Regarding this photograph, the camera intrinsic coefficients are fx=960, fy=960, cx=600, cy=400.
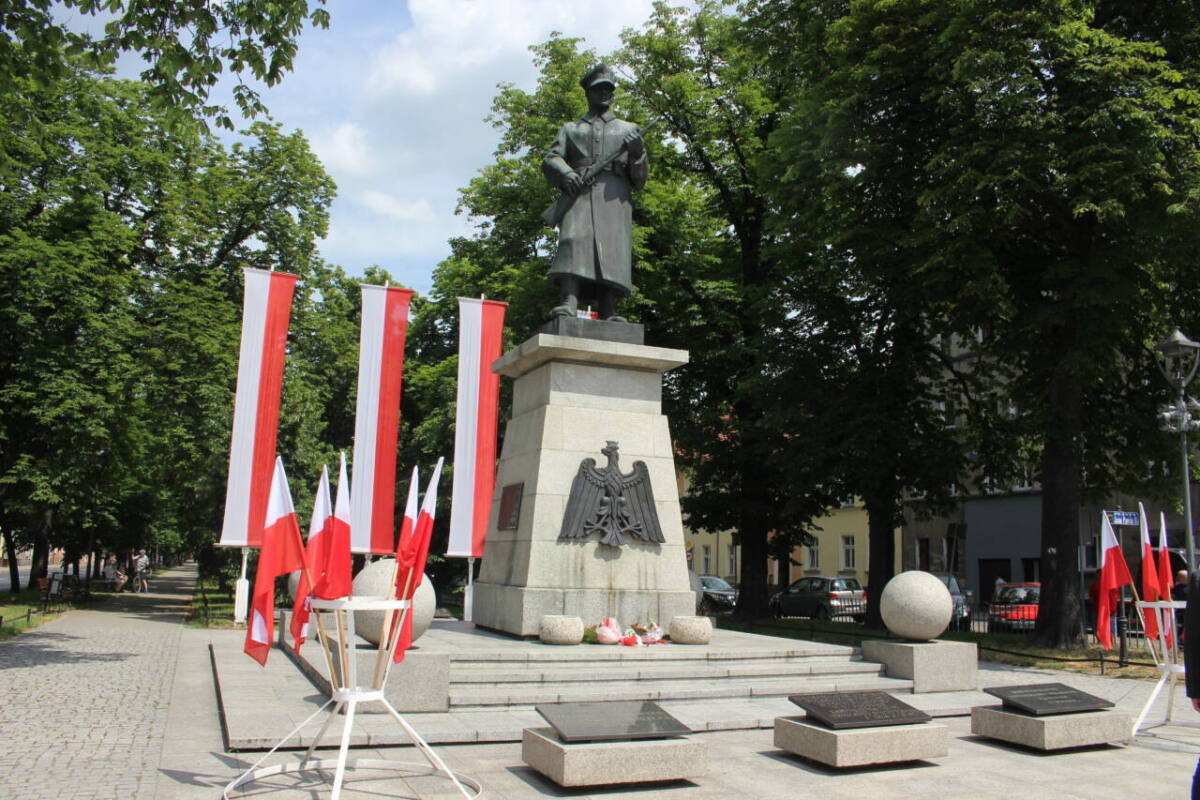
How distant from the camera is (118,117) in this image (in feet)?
88.3

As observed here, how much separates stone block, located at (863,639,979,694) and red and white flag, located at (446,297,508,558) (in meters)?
6.59

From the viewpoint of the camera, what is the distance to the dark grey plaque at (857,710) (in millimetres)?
7645

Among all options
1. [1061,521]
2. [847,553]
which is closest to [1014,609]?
[1061,521]

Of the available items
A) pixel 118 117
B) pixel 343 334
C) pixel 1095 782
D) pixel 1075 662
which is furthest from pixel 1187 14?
pixel 118 117

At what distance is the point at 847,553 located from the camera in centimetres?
4850

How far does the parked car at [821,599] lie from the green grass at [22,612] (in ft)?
67.6

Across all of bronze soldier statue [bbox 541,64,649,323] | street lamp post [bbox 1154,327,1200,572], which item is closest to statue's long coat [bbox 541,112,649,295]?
bronze soldier statue [bbox 541,64,649,323]

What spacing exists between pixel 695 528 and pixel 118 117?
65.9ft

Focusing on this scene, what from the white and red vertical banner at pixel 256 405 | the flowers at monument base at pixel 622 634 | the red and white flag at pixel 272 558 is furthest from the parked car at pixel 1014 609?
the red and white flag at pixel 272 558

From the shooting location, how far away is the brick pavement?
6984mm

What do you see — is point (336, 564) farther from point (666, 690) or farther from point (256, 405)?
point (256, 405)

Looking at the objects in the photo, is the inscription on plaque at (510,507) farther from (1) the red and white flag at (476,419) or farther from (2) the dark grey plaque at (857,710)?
(2) the dark grey plaque at (857,710)

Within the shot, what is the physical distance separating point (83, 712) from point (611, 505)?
21.0 ft

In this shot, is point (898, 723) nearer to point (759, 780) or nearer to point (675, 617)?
point (759, 780)
